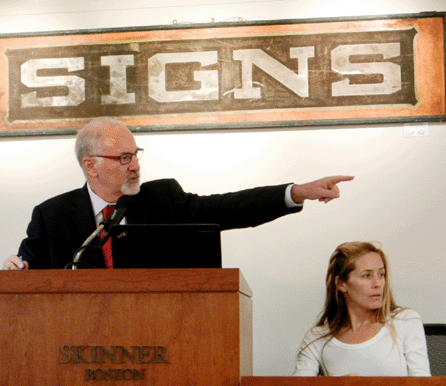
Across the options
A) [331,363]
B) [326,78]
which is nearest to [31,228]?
[331,363]

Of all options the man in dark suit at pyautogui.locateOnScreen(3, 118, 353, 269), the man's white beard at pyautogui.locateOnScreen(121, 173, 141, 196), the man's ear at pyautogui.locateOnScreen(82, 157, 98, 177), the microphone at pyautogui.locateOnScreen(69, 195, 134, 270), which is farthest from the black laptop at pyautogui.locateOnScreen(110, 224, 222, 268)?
the man's ear at pyautogui.locateOnScreen(82, 157, 98, 177)

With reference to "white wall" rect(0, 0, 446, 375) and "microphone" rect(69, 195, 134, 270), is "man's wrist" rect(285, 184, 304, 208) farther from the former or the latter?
"white wall" rect(0, 0, 446, 375)

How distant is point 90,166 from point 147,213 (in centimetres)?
33

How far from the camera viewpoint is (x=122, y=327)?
1.17m

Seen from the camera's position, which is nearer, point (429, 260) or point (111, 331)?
point (111, 331)

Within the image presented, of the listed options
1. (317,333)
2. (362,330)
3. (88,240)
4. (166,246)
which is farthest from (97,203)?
(362,330)

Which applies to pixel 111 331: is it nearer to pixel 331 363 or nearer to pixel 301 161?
pixel 331 363

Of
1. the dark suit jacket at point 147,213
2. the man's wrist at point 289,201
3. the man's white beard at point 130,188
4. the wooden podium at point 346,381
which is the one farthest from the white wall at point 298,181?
the wooden podium at point 346,381

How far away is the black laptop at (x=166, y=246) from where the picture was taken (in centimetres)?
143

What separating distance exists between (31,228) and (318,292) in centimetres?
156

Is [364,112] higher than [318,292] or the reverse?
higher

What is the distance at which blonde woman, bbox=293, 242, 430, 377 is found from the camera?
2.12 meters

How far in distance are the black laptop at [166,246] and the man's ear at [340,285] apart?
106cm

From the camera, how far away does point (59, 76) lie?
327cm
